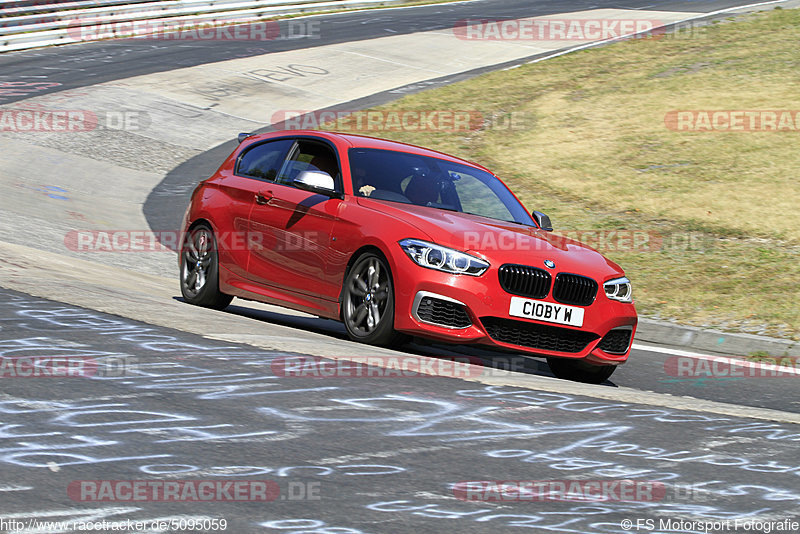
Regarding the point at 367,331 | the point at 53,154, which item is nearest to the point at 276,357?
the point at 367,331

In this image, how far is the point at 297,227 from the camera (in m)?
8.85

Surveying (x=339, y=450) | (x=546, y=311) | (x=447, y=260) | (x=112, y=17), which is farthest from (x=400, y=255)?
(x=112, y=17)

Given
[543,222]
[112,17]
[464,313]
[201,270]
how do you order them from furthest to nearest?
[112,17] < [201,270] < [543,222] < [464,313]

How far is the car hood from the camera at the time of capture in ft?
25.5

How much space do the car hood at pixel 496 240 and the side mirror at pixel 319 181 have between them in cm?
28

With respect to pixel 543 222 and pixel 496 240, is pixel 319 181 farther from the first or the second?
pixel 543 222

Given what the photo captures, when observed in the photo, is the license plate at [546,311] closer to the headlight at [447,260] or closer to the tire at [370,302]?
the headlight at [447,260]

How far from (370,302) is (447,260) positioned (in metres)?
0.72

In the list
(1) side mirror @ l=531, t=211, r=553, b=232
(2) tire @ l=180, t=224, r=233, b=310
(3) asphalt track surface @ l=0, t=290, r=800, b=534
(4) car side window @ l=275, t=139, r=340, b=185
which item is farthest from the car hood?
(2) tire @ l=180, t=224, r=233, b=310

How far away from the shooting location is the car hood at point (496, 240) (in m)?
7.76

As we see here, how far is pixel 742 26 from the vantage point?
30219 mm

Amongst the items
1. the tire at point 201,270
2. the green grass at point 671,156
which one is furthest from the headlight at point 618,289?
the tire at point 201,270

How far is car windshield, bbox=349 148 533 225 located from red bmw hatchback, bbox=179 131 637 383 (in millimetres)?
12

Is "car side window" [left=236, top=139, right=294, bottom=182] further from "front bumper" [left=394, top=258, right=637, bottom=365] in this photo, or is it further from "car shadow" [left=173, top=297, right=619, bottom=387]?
"front bumper" [left=394, top=258, right=637, bottom=365]
